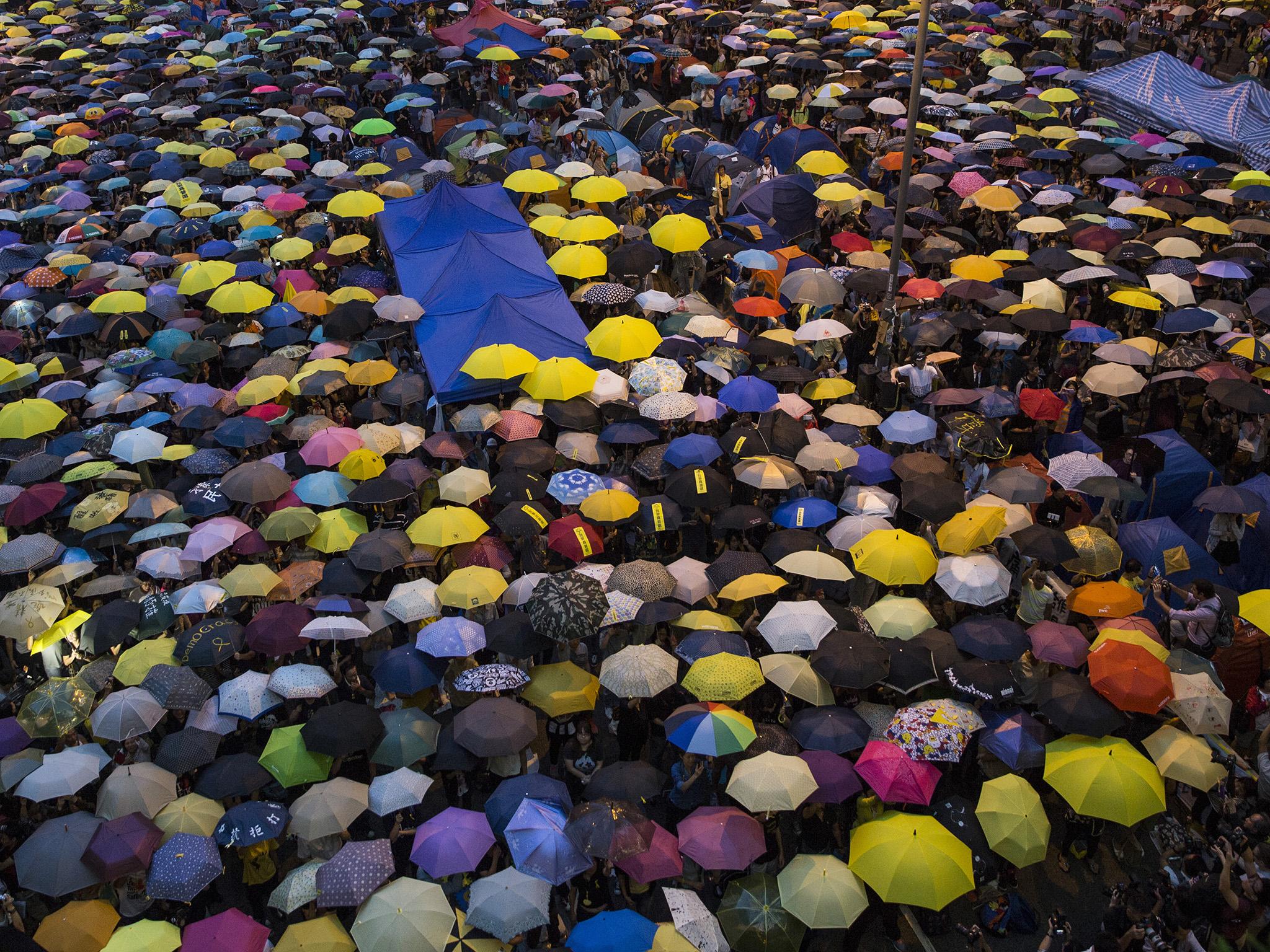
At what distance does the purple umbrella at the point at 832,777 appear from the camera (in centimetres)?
934

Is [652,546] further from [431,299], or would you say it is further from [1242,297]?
[1242,297]

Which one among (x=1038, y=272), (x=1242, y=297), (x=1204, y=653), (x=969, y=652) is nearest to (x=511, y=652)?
(x=969, y=652)

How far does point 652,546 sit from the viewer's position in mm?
13414

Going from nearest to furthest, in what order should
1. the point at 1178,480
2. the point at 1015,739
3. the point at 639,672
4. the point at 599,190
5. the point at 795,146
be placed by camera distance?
1. the point at 1015,739
2. the point at 639,672
3. the point at 1178,480
4. the point at 599,190
5. the point at 795,146

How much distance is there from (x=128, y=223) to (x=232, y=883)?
15.2m

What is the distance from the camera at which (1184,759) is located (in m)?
9.54

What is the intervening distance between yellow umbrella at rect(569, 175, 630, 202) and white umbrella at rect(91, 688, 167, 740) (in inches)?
480

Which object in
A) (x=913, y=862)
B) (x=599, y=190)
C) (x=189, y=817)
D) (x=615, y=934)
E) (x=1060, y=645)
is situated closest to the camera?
(x=615, y=934)

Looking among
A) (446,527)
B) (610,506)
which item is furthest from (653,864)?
(446,527)

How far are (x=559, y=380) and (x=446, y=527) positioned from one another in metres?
3.31

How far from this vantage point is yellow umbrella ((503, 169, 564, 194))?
800 inches

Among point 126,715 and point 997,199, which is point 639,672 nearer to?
point 126,715

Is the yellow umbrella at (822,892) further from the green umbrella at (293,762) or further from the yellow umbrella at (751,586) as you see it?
the green umbrella at (293,762)

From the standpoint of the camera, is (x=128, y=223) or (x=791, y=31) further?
(x=791, y=31)
